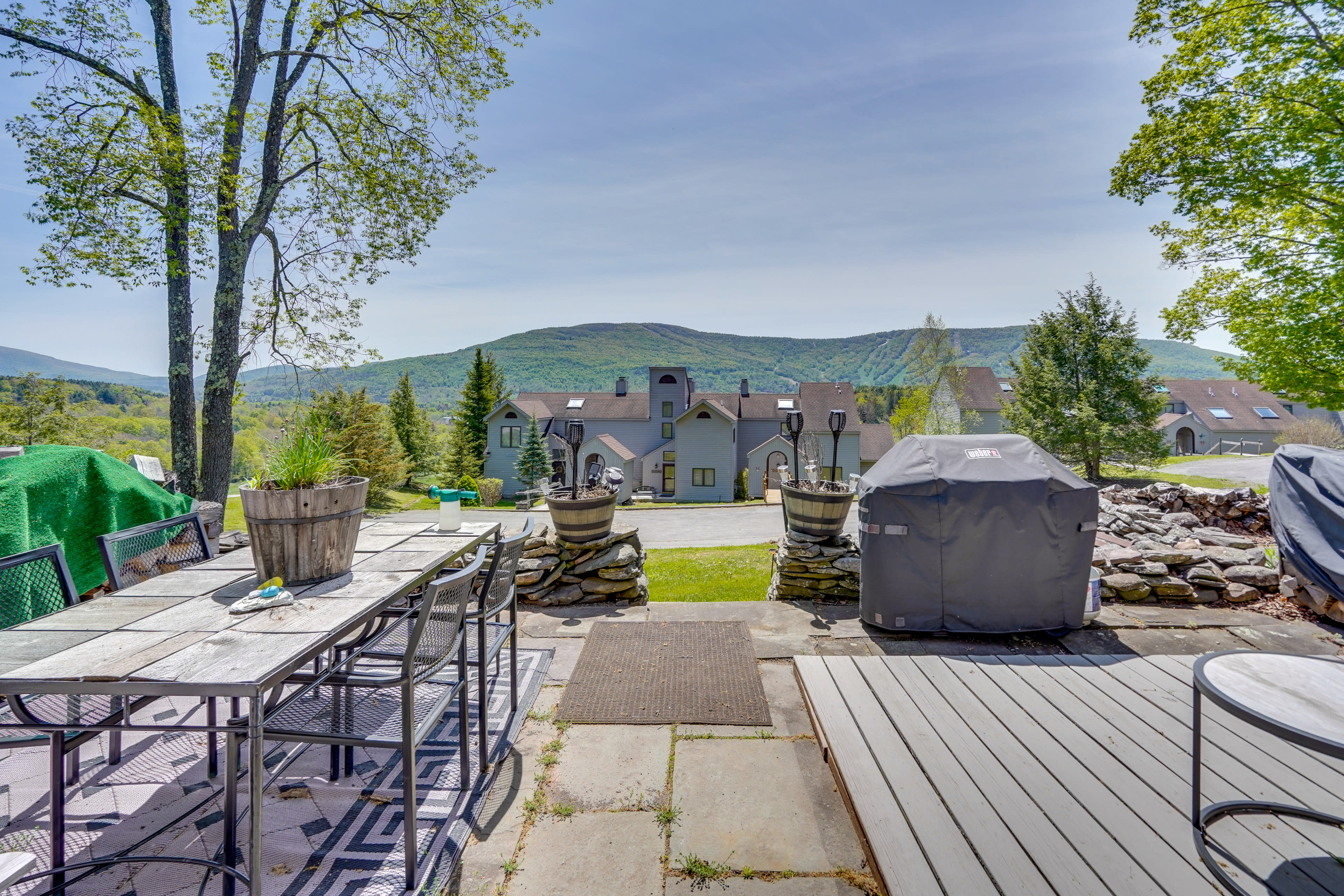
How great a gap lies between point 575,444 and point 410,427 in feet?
108

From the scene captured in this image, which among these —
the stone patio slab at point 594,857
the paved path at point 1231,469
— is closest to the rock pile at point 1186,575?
the stone patio slab at point 594,857

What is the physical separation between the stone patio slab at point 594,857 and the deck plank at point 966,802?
4.00ft

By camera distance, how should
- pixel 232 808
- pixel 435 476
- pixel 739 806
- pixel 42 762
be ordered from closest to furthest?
1. pixel 232 808
2. pixel 739 806
3. pixel 42 762
4. pixel 435 476

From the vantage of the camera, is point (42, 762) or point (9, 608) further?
point (42, 762)

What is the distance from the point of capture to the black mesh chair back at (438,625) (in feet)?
6.79

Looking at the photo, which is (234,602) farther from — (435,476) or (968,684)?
(435,476)

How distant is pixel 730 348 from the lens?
138 meters

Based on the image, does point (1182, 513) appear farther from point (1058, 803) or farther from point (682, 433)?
point (682, 433)

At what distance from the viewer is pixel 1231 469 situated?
22.5 metres

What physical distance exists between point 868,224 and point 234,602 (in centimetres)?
2363

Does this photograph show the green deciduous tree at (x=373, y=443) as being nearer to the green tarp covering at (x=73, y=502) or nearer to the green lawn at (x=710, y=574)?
the green lawn at (x=710, y=574)

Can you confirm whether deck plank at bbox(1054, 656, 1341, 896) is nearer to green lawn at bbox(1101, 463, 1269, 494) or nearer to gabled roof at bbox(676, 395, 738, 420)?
green lawn at bbox(1101, 463, 1269, 494)

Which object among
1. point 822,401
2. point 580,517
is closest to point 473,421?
point 822,401

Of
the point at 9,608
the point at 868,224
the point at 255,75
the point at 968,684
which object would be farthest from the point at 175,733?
the point at 868,224
